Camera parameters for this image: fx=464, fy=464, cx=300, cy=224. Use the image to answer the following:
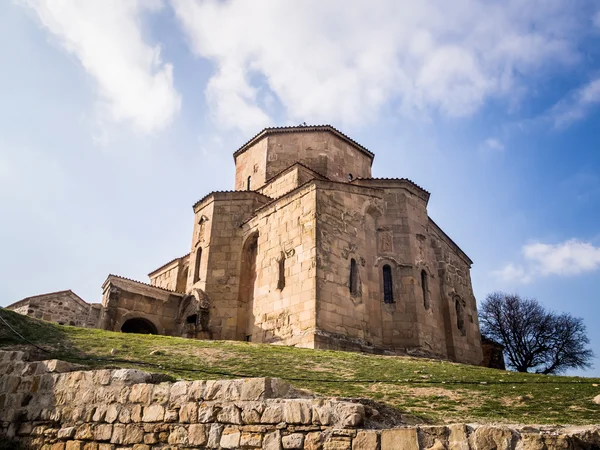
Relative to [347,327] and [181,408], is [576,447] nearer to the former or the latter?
[181,408]

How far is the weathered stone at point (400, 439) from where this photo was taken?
13.9 feet

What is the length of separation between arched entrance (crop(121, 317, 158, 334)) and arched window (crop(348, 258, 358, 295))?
8622mm

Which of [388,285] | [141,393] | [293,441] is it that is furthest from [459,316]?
[293,441]

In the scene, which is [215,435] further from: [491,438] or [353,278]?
[353,278]

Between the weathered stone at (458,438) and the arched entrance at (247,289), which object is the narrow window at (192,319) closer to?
the arched entrance at (247,289)

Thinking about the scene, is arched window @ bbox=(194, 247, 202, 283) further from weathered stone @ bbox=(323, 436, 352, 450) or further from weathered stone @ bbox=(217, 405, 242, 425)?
weathered stone @ bbox=(323, 436, 352, 450)

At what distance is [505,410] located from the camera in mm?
6648

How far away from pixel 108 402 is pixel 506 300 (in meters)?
31.3

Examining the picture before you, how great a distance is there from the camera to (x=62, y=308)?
1884 cm

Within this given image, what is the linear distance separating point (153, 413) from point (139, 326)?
48.5 ft

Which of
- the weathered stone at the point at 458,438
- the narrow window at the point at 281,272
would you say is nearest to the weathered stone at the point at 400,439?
the weathered stone at the point at 458,438

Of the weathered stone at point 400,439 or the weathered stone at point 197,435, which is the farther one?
the weathered stone at point 197,435

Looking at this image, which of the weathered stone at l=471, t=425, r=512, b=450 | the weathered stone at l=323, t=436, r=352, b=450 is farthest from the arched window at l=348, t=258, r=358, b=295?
the weathered stone at l=471, t=425, r=512, b=450

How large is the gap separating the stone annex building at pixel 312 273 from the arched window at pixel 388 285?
0.04m
